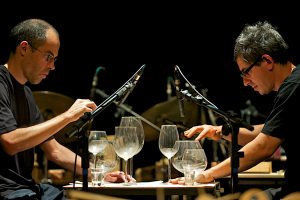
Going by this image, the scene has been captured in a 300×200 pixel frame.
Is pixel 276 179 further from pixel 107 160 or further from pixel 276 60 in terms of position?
pixel 107 160

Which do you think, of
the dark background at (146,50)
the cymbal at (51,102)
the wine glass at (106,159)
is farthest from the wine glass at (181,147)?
the dark background at (146,50)

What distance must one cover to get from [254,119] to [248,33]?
3.79m

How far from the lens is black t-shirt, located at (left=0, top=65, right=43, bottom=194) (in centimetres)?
291

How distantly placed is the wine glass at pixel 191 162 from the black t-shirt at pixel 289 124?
1.19ft

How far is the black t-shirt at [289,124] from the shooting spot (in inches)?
106

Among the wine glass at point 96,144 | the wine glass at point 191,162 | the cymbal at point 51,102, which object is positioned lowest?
the wine glass at point 191,162

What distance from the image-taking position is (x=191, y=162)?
9.08 feet

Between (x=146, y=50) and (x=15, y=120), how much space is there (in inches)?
158

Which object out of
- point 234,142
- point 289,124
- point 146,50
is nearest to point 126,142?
point 234,142

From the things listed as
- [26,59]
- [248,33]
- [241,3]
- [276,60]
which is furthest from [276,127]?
[241,3]

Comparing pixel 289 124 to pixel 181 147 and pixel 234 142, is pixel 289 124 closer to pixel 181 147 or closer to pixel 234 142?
pixel 234 142

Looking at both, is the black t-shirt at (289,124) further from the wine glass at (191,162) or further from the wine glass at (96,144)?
the wine glass at (96,144)

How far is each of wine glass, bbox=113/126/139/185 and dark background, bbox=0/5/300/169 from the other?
3.88 meters

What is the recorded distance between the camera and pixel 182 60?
22.4ft
